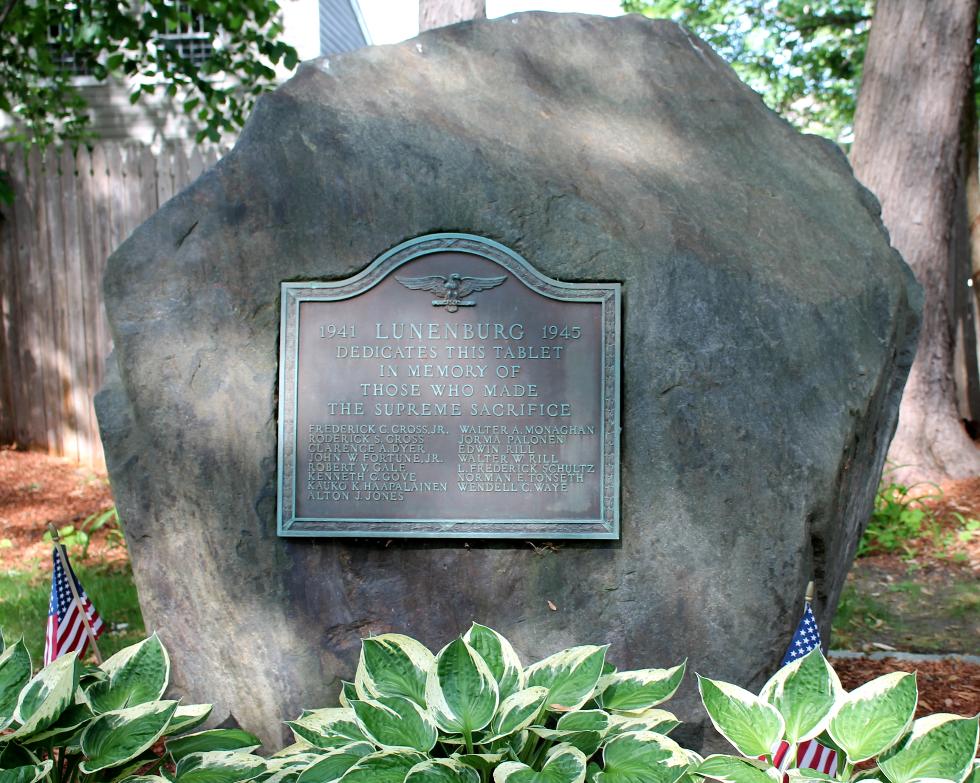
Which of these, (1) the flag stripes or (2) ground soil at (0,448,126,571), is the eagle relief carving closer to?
(1) the flag stripes

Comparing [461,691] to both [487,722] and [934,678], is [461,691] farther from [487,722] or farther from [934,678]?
[934,678]

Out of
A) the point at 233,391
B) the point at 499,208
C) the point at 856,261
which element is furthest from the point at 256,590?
the point at 856,261

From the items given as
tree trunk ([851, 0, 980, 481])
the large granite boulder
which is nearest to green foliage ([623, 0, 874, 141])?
tree trunk ([851, 0, 980, 481])

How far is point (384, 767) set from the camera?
2369 millimetres

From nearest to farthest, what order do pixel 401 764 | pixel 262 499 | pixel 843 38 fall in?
pixel 401 764, pixel 262 499, pixel 843 38

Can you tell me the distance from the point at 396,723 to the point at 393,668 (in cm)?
24

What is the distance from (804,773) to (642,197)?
78.5 inches

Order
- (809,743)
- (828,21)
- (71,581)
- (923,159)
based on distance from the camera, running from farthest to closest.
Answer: (828,21) → (923,159) → (71,581) → (809,743)

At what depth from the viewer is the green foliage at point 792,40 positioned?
55.4 ft

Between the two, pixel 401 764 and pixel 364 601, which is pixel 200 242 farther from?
pixel 401 764

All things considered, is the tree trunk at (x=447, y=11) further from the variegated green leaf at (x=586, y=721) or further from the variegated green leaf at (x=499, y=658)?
the variegated green leaf at (x=586, y=721)

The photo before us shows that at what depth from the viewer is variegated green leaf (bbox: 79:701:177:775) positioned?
2.43 m

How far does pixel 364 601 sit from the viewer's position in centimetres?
331

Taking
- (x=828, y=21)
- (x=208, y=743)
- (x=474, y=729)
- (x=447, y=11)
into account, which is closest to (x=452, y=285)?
(x=474, y=729)
